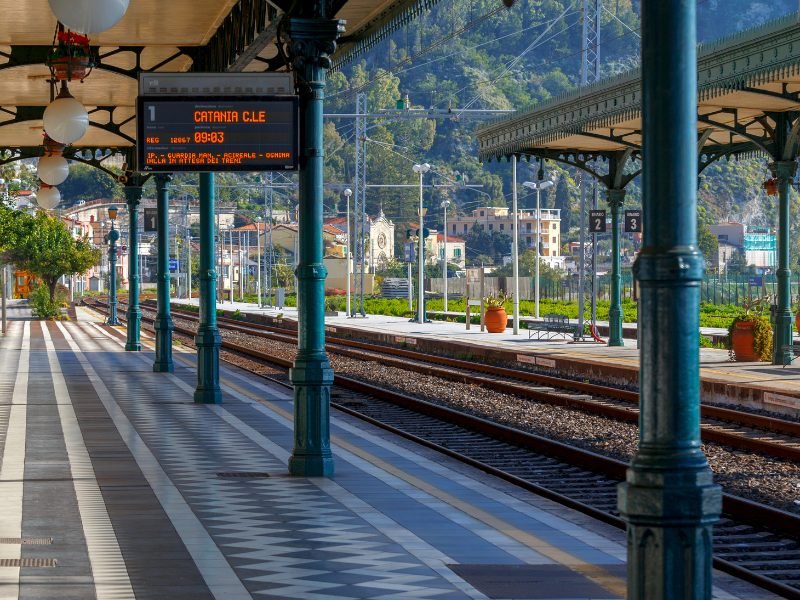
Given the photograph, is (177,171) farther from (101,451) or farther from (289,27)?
(101,451)

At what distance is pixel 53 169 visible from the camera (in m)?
16.3

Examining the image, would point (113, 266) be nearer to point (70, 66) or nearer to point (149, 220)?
point (149, 220)

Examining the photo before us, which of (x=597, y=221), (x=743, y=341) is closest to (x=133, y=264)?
(x=597, y=221)

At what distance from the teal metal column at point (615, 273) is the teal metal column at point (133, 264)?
10731mm

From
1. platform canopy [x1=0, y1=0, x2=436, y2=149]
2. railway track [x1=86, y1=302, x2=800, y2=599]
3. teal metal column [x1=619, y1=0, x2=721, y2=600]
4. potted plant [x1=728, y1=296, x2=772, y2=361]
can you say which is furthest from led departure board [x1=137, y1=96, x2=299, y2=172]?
potted plant [x1=728, y1=296, x2=772, y2=361]

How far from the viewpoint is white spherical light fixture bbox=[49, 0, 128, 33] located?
7.07 meters

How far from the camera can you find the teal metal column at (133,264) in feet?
99.7

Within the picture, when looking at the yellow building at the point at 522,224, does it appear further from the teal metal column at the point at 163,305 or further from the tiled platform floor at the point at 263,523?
the tiled platform floor at the point at 263,523

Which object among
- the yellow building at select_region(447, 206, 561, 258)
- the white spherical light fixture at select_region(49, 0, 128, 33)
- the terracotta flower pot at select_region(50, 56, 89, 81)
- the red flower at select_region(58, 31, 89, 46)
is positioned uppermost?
the yellow building at select_region(447, 206, 561, 258)

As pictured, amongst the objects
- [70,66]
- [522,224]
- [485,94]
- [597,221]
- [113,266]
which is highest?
[485,94]

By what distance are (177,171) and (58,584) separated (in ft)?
18.7

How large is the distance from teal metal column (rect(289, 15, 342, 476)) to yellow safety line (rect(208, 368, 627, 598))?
2.88ft

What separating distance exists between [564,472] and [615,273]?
71.4ft

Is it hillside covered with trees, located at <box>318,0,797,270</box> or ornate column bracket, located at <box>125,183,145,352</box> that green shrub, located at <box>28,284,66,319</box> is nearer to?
ornate column bracket, located at <box>125,183,145,352</box>
